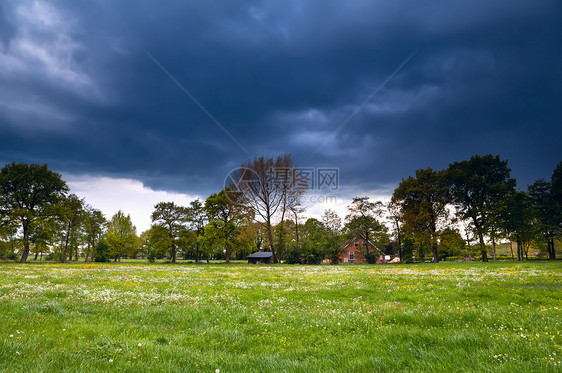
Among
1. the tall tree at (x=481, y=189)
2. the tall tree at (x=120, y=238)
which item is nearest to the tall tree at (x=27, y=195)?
the tall tree at (x=120, y=238)

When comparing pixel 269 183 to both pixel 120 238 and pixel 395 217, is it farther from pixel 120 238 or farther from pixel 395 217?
pixel 120 238

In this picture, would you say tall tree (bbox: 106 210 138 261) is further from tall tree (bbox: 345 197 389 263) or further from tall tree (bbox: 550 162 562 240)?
tall tree (bbox: 550 162 562 240)

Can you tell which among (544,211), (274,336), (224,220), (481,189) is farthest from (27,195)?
(544,211)

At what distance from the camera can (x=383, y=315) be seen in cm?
780

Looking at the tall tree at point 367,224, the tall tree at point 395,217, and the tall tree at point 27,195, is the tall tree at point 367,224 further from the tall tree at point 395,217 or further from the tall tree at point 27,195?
the tall tree at point 27,195

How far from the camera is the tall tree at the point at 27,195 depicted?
45.0 metres

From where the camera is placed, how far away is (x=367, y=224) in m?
61.2

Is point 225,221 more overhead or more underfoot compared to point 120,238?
more overhead

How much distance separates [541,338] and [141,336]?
328 inches

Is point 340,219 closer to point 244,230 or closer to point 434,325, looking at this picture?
point 244,230

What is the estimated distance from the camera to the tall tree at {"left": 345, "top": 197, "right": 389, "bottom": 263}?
6041cm

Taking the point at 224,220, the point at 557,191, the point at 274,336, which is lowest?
the point at 274,336

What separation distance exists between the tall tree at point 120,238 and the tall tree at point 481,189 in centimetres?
8571

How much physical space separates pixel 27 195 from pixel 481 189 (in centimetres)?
7968
